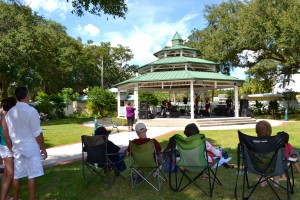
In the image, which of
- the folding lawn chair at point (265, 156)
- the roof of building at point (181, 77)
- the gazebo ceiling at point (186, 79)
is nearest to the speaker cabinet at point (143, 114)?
the gazebo ceiling at point (186, 79)

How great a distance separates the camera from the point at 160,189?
5488 millimetres

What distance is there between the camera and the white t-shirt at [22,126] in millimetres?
4289

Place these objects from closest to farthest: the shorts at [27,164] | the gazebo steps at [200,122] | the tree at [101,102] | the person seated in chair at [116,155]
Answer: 1. the shorts at [27,164]
2. the person seated in chair at [116,155]
3. the gazebo steps at [200,122]
4. the tree at [101,102]

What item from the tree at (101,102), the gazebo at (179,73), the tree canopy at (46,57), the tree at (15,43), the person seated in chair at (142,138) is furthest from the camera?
the tree at (101,102)

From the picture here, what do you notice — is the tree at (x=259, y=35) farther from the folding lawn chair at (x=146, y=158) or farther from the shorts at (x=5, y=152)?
the shorts at (x=5, y=152)

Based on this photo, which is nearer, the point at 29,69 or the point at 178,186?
the point at 178,186

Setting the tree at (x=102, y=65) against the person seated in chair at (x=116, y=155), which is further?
the tree at (x=102, y=65)

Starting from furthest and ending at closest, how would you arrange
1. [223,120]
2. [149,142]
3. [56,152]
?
[223,120], [56,152], [149,142]

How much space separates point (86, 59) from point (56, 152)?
38.9 metres

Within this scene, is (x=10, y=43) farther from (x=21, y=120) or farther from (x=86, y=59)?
(x=86, y=59)

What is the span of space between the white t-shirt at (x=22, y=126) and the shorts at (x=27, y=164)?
0.08 metres

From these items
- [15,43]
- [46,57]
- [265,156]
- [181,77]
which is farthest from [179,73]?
[265,156]

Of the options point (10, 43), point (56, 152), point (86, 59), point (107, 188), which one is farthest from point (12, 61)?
point (86, 59)

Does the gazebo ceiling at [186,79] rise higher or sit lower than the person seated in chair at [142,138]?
higher
